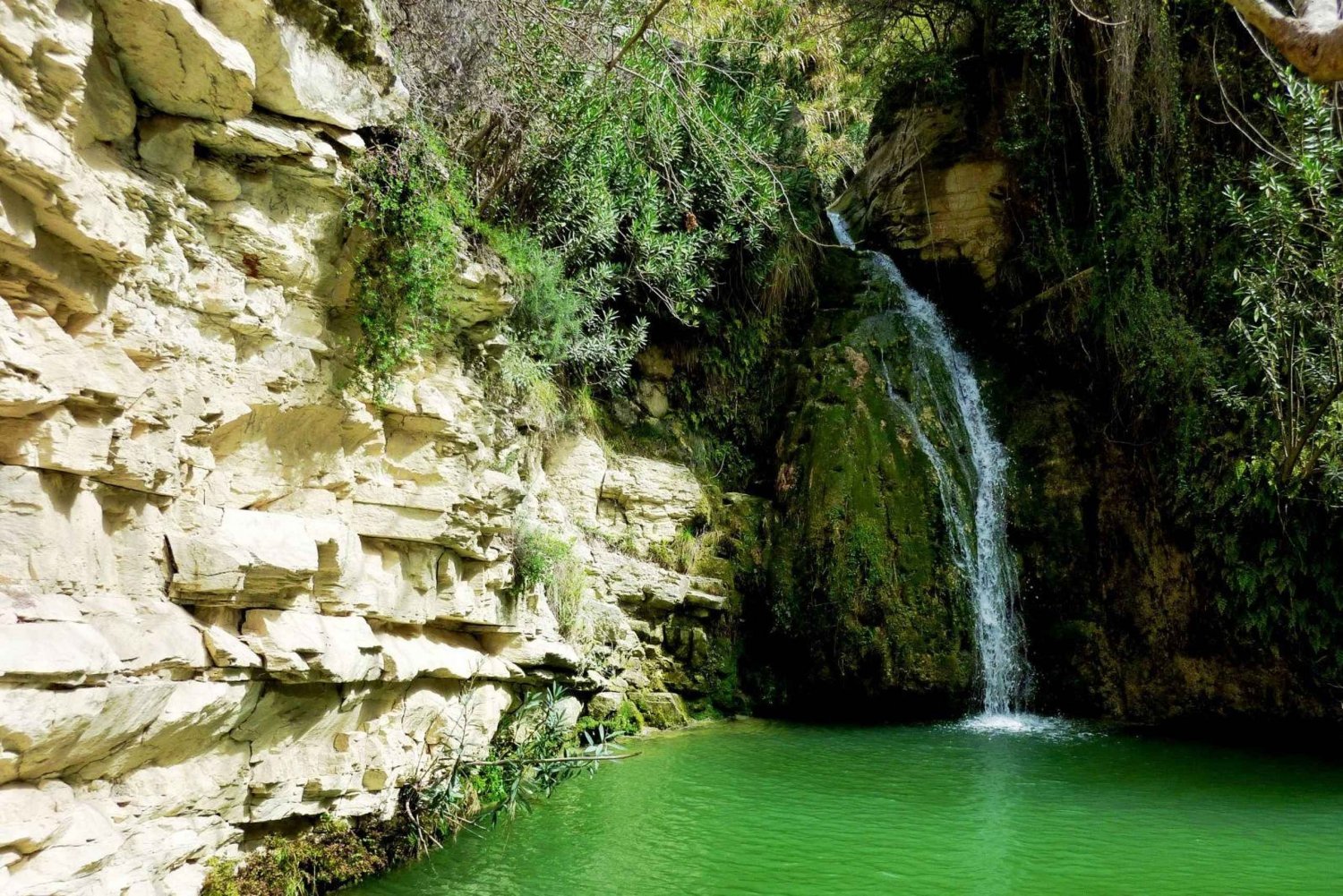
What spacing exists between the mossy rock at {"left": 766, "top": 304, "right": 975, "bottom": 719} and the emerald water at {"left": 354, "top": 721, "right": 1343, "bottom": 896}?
1.56 metres

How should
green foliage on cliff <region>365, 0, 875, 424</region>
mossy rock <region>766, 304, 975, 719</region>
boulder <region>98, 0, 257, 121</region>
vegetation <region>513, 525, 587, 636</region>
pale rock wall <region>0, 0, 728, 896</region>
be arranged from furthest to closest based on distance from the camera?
mossy rock <region>766, 304, 975, 719</region> < vegetation <region>513, 525, 587, 636</region> < green foliage on cliff <region>365, 0, 875, 424</region> < boulder <region>98, 0, 257, 121</region> < pale rock wall <region>0, 0, 728, 896</region>

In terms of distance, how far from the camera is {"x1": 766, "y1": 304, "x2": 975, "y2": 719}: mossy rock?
10523mm

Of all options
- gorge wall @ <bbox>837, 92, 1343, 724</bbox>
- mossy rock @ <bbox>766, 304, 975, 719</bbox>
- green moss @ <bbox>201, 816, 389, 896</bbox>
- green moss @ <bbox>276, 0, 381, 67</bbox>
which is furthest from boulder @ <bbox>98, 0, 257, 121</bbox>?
gorge wall @ <bbox>837, 92, 1343, 724</bbox>

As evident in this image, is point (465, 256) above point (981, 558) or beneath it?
above

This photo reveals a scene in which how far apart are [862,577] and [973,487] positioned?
2.02 m

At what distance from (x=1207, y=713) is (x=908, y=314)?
6367mm

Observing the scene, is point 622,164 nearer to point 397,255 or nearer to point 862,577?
point 397,255

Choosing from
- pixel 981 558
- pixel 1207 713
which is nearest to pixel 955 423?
pixel 981 558

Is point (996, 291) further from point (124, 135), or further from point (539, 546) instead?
point (124, 135)

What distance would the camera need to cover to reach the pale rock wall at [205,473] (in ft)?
11.9

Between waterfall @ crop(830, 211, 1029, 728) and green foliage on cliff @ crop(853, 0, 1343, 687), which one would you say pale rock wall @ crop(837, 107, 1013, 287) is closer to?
green foliage on cliff @ crop(853, 0, 1343, 687)

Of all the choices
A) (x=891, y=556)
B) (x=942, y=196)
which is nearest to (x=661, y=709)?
(x=891, y=556)

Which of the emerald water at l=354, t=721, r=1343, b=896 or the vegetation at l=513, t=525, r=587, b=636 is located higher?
the vegetation at l=513, t=525, r=587, b=636

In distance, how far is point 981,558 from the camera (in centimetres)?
1101
